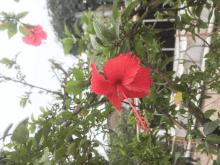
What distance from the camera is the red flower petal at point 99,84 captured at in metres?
0.32

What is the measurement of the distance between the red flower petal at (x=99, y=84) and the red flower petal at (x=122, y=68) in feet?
0.04

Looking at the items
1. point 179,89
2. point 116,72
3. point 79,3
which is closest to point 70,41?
point 116,72

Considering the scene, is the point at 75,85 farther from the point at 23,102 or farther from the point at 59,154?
the point at 23,102

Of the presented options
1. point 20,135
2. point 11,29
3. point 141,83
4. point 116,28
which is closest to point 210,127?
point 141,83

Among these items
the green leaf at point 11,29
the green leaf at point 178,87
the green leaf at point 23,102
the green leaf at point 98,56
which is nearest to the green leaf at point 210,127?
the green leaf at point 178,87

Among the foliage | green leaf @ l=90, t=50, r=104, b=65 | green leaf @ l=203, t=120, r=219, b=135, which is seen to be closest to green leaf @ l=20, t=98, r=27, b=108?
the foliage

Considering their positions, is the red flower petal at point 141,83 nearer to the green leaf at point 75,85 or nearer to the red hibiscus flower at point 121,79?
the red hibiscus flower at point 121,79

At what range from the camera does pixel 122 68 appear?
1.04ft

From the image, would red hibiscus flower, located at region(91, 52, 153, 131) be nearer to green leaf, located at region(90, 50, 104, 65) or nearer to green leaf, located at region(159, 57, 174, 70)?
green leaf, located at region(90, 50, 104, 65)

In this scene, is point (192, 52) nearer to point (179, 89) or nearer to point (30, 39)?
point (179, 89)

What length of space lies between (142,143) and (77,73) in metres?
0.42

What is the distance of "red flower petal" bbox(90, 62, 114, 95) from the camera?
321 millimetres

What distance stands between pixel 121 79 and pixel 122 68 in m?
0.03

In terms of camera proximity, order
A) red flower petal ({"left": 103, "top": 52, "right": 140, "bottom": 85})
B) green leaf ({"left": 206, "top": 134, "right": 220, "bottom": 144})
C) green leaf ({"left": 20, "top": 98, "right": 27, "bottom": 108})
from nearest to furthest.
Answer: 1. red flower petal ({"left": 103, "top": 52, "right": 140, "bottom": 85})
2. green leaf ({"left": 206, "top": 134, "right": 220, "bottom": 144})
3. green leaf ({"left": 20, "top": 98, "right": 27, "bottom": 108})
